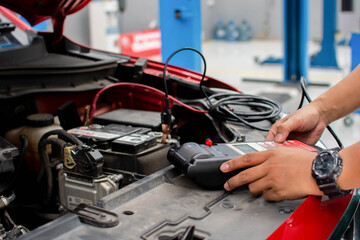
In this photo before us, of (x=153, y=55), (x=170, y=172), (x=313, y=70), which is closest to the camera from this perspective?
(x=170, y=172)

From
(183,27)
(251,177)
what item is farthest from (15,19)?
(183,27)

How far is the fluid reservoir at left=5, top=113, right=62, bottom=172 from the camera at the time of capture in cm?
152

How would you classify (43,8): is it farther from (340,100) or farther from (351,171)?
(351,171)

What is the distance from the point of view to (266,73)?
6.80m

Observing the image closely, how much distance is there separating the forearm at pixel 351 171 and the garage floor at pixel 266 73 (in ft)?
4.34

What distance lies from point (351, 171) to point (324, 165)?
6cm

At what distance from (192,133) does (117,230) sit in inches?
31.4

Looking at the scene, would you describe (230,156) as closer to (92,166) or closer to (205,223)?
(205,223)

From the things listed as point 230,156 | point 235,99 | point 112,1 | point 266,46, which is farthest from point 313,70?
point 230,156

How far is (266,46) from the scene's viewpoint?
9.55 m

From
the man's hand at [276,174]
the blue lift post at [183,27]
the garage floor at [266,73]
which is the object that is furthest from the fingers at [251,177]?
the blue lift post at [183,27]

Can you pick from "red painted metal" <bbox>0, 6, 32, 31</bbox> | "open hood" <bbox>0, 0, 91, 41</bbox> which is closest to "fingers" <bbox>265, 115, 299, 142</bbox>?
"open hood" <bbox>0, 0, 91, 41</bbox>

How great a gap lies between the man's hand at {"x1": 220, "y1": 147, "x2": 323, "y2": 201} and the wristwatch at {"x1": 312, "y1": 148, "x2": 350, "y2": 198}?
0.05 ft

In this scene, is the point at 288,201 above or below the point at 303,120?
below
